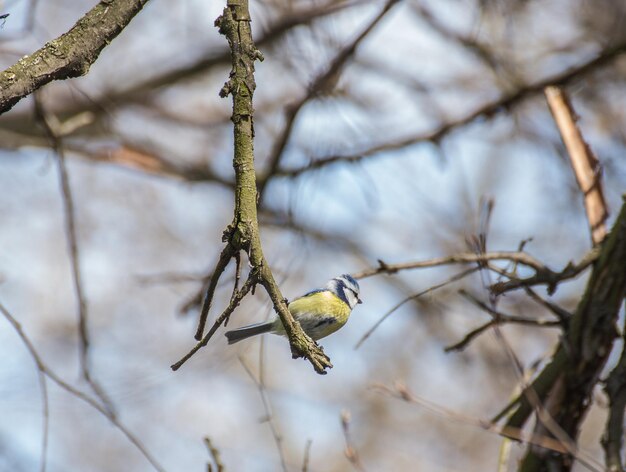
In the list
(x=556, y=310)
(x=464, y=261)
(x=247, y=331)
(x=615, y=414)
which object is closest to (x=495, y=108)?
(x=247, y=331)

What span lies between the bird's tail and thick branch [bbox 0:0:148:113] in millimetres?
1893

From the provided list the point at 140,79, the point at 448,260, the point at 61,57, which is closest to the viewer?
the point at 61,57

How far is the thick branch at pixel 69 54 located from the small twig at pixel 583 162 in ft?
5.80

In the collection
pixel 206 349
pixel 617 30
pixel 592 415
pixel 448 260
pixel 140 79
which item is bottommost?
pixel 448 260

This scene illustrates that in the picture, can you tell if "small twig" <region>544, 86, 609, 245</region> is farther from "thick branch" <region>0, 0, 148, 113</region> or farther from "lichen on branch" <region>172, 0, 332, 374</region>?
"thick branch" <region>0, 0, 148, 113</region>

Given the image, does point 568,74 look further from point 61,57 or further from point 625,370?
point 61,57

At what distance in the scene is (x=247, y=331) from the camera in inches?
144

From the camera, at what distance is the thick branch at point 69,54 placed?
1753 millimetres

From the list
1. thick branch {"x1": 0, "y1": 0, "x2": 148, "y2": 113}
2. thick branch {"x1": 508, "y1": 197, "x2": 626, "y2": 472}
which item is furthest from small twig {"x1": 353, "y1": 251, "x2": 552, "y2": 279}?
thick branch {"x1": 0, "y1": 0, "x2": 148, "y2": 113}

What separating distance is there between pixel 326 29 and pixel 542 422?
324 centimetres

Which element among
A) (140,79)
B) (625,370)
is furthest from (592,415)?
(625,370)

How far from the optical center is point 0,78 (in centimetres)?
173

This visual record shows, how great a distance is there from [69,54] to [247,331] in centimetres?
205

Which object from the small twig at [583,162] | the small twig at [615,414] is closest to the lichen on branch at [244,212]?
the small twig at [615,414]
